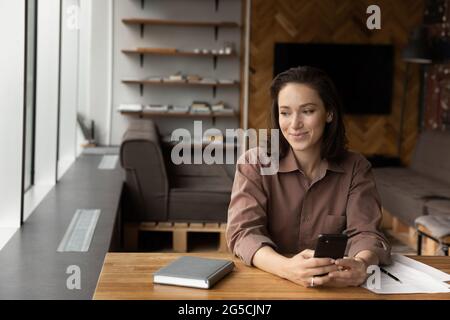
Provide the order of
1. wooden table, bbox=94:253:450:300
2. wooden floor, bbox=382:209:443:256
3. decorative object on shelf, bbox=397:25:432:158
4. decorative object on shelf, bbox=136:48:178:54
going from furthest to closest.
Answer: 1. decorative object on shelf, bbox=136:48:178:54
2. decorative object on shelf, bbox=397:25:432:158
3. wooden floor, bbox=382:209:443:256
4. wooden table, bbox=94:253:450:300

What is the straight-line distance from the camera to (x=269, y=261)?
138 centimetres

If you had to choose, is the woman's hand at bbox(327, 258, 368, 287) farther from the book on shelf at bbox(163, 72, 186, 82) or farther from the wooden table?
the book on shelf at bbox(163, 72, 186, 82)

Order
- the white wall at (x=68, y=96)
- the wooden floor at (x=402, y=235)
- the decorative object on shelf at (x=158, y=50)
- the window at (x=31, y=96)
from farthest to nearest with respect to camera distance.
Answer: the decorative object on shelf at (x=158, y=50) → the white wall at (x=68, y=96) → the window at (x=31, y=96) → the wooden floor at (x=402, y=235)

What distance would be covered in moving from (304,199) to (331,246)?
365 millimetres

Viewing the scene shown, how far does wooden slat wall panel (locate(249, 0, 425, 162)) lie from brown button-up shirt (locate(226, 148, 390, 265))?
15.0 feet

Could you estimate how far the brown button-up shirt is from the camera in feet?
5.31

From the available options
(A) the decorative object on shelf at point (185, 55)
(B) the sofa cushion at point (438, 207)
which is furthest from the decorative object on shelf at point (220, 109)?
(B) the sofa cushion at point (438, 207)

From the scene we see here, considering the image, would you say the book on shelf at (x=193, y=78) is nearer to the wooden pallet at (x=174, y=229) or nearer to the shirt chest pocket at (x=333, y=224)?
the wooden pallet at (x=174, y=229)

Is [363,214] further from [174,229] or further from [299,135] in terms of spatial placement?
[174,229]

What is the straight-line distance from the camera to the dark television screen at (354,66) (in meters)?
6.23

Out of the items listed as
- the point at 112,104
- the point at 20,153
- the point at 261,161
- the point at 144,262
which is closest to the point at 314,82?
the point at 261,161

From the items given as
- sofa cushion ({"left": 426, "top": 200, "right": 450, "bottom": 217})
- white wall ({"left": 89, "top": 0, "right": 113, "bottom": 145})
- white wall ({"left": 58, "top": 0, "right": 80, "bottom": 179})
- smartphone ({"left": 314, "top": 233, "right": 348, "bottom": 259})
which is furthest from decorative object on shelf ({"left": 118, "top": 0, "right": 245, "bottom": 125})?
smartphone ({"left": 314, "top": 233, "right": 348, "bottom": 259})

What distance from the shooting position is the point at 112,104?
20.4 feet
